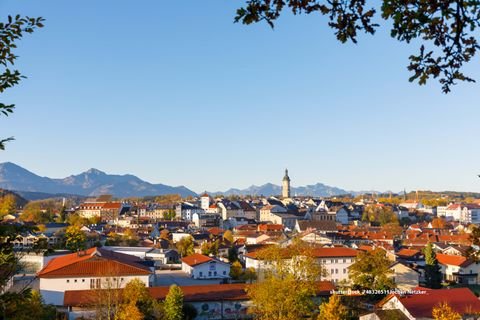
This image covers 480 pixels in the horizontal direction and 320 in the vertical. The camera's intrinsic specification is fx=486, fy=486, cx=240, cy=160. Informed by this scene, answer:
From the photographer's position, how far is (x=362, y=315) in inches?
741

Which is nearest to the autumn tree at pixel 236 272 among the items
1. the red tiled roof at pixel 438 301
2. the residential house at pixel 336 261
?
the residential house at pixel 336 261

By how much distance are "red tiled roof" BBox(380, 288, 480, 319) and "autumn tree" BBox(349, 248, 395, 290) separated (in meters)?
3.47

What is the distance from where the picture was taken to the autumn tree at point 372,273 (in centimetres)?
2292

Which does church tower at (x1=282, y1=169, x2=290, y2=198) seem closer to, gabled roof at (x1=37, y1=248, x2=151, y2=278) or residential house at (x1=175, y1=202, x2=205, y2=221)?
residential house at (x1=175, y1=202, x2=205, y2=221)

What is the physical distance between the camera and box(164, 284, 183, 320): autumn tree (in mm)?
17281

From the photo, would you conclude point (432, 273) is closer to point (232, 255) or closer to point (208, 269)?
point (208, 269)

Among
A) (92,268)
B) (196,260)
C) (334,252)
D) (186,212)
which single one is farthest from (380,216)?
(92,268)

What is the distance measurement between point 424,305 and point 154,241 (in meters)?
29.7

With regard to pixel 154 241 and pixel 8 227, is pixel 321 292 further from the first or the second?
pixel 154 241

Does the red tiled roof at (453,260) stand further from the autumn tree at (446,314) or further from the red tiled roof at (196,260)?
the red tiled roof at (196,260)

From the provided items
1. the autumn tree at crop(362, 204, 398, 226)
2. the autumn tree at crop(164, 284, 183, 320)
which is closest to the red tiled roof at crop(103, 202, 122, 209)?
the autumn tree at crop(362, 204, 398, 226)

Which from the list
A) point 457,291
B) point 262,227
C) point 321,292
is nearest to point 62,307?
point 321,292

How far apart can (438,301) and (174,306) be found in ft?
32.7

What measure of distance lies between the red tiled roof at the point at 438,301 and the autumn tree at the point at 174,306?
26.1ft
